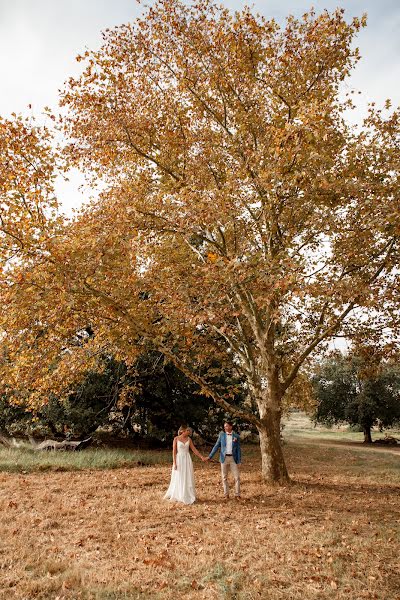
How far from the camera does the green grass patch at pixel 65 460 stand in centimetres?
1595

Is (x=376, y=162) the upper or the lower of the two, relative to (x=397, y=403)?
upper

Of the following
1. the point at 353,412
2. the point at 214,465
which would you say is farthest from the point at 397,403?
the point at 214,465

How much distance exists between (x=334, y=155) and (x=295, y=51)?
3614 millimetres

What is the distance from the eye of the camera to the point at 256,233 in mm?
14664

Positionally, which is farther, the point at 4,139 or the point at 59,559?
the point at 4,139

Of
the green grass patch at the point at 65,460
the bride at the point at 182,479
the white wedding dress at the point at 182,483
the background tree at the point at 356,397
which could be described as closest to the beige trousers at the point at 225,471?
the bride at the point at 182,479

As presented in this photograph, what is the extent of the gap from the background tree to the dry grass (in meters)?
23.2

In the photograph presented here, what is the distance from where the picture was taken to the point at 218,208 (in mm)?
10938

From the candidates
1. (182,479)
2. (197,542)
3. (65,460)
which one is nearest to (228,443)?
(182,479)

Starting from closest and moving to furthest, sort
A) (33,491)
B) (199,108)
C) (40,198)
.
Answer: (40,198), (33,491), (199,108)

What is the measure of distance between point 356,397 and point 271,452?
2489cm

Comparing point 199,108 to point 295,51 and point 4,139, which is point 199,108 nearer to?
point 295,51

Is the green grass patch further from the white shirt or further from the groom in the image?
the white shirt

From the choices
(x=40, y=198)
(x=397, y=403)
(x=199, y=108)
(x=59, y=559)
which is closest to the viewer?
(x=59, y=559)
